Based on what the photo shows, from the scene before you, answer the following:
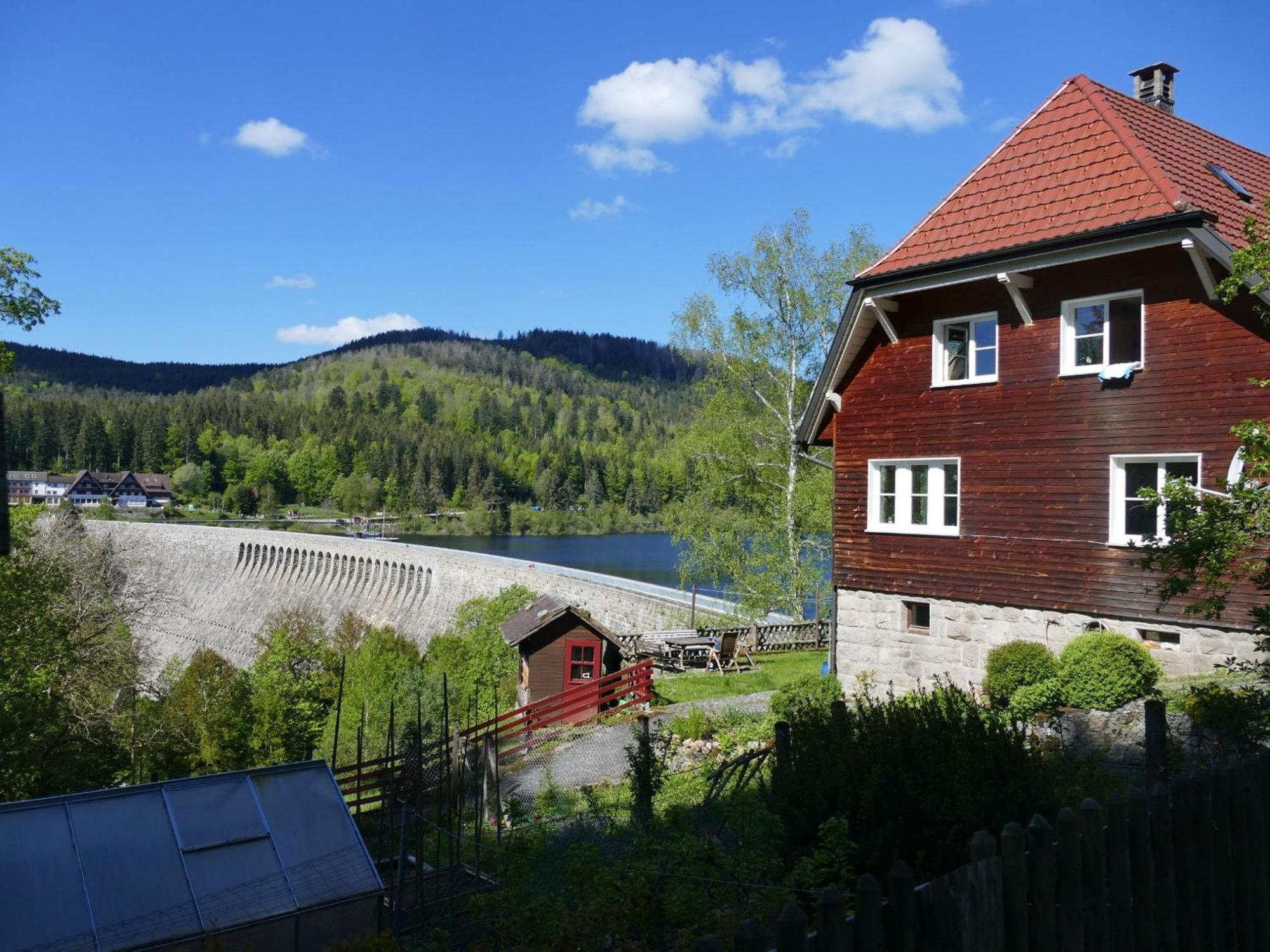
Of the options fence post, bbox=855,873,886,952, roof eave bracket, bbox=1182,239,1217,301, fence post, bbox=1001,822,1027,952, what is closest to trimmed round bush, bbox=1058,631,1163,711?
roof eave bracket, bbox=1182,239,1217,301

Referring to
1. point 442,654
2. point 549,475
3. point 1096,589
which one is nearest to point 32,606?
point 442,654

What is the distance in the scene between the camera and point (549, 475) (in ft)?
518

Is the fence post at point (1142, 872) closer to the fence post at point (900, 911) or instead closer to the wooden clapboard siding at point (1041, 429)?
the fence post at point (900, 911)

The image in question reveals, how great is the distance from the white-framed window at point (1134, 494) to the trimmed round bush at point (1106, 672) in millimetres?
1419

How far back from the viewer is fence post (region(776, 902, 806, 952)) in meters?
2.80

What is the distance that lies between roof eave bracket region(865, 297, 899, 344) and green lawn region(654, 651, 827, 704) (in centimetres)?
737

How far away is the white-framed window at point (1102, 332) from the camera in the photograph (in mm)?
12719

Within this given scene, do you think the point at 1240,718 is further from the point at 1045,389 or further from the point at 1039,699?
the point at 1045,389

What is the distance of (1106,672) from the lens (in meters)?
11.7

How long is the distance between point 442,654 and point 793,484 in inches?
468

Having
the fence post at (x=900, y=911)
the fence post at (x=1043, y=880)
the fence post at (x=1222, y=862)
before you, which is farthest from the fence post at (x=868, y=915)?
the fence post at (x=1222, y=862)

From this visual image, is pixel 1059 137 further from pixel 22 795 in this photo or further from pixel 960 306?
pixel 22 795

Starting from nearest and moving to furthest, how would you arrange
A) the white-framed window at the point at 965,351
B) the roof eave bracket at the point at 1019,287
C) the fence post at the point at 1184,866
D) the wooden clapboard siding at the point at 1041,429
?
the fence post at the point at 1184,866 → the wooden clapboard siding at the point at 1041,429 → the roof eave bracket at the point at 1019,287 → the white-framed window at the point at 965,351

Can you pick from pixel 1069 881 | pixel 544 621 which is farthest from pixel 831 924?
pixel 544 621
